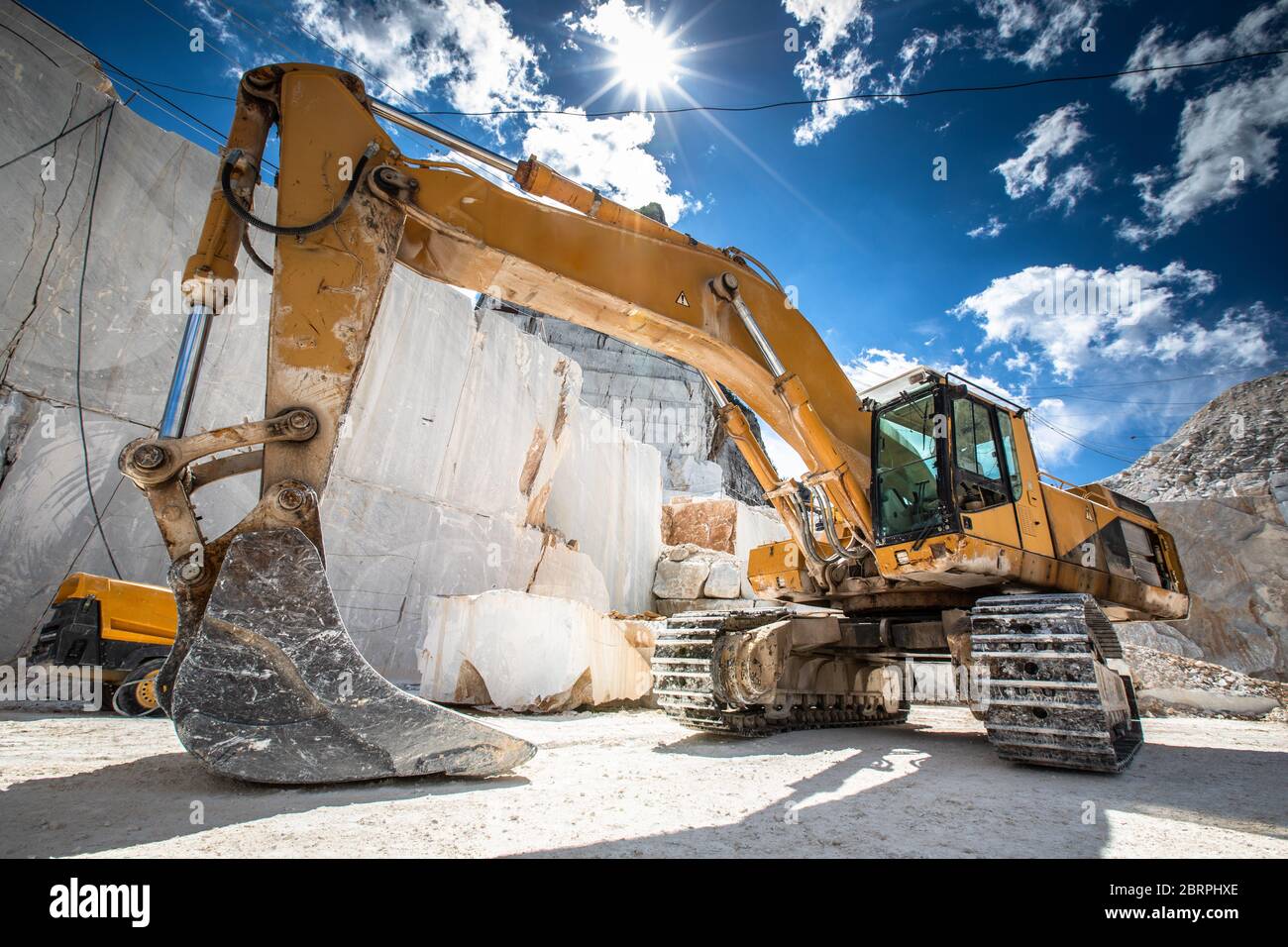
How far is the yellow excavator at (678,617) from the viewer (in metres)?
2.32

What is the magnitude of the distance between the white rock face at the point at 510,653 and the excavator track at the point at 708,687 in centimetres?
152

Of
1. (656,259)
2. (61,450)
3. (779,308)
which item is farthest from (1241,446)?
(61,450)

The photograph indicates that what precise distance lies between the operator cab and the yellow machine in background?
5.71 m

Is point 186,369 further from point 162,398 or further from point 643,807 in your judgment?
point 162,398

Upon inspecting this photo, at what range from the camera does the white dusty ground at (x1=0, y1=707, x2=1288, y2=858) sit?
1.77m

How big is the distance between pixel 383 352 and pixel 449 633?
4.24 meters

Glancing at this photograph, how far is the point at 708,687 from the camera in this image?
4699 millimetres

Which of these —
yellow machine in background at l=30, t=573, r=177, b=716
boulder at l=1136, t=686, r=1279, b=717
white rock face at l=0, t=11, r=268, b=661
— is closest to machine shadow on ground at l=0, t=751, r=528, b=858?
yellow machine in background at l=30, t=573, r=177, b=716

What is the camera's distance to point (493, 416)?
1018cm

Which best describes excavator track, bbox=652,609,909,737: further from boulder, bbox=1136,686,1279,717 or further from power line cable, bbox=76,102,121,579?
boulder, bbox=1136,686,1279,717

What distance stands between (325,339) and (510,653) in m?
4.27
